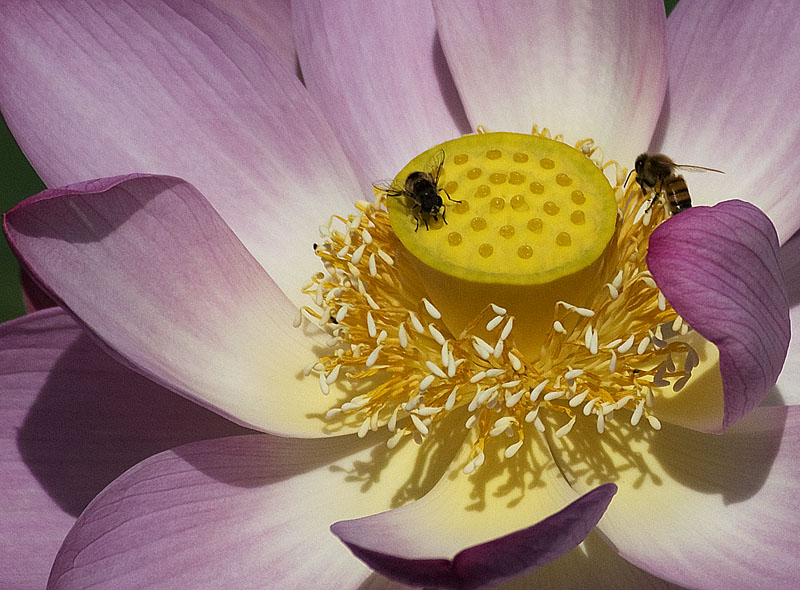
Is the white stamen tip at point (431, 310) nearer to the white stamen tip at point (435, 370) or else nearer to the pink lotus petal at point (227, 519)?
the white stamen tip at point (435, 370)

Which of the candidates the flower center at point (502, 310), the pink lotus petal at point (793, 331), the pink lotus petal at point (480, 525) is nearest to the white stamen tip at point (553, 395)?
the flower center at point (502, 310)

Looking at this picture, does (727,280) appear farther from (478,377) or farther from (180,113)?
(180,113)

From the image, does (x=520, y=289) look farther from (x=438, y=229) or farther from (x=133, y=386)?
(x=133, y=386)

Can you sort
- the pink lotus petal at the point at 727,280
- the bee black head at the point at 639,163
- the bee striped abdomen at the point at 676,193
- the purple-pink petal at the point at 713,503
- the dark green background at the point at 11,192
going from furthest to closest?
the dark green background at the point at 11,192 < the bee black head at the point at 639,163 < the bee striped abdomen at the point at 676,193 < the purple-pink petal at the point at 713,503 < the pink lotus petal at the point at 727,280

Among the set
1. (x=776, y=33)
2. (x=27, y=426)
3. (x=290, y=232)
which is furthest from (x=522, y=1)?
(x=27, y=426)

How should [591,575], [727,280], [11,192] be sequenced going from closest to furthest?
[727,280] → [591,575] → [11,192]

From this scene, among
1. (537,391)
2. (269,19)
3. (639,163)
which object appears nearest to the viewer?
(537,391)

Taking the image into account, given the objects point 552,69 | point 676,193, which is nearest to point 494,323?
point 676,193
